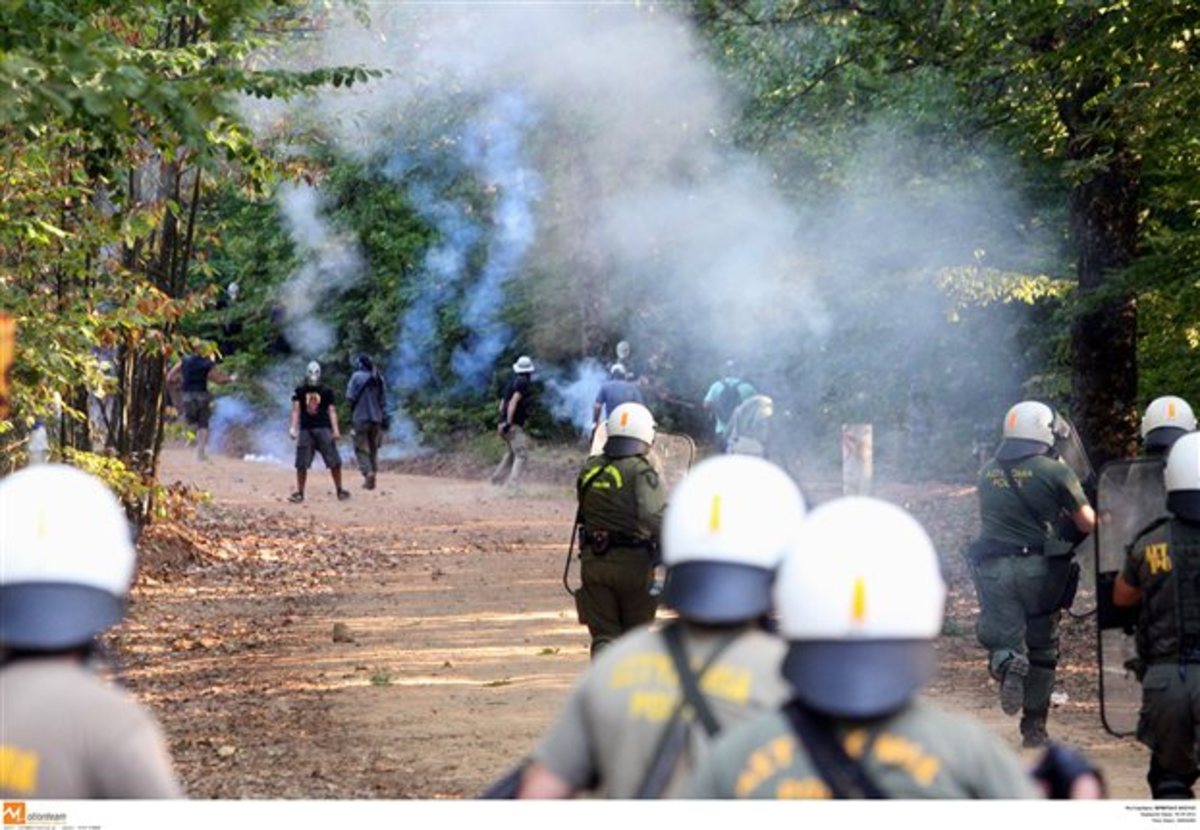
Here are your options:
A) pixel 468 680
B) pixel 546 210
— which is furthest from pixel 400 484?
pixel 468 680

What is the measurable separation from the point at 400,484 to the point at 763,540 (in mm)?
24353

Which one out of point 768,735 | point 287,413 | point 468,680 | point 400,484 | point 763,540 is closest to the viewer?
point 768,735

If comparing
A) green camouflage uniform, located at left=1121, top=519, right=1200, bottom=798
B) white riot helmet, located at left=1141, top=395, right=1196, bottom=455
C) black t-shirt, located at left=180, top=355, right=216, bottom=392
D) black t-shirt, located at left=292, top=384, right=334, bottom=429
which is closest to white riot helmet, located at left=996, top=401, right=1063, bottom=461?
white riot helmet, located at left=1141, top=395, right=1196, bottom=455

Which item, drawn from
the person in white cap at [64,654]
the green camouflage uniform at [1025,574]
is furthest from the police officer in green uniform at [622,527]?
the person in white cap at [64,654]

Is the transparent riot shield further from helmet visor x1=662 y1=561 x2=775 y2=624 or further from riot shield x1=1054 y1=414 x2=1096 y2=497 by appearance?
helmet visor x1=662 y1=561 x2=775 y2=624

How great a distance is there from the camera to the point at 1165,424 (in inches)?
415

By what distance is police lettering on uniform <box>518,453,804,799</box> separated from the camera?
13.3 ft

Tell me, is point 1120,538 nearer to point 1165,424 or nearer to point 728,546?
point 1165,424

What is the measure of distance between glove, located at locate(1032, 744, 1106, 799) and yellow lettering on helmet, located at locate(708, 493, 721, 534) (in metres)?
0.90

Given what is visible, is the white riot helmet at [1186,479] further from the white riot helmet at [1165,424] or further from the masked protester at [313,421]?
the masked protester at [313,421]

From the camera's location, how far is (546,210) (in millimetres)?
35312

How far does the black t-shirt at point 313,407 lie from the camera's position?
23.1 meters

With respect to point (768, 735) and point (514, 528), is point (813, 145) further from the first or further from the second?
point (768, 735)

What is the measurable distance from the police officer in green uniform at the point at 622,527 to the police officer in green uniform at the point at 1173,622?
315cm
